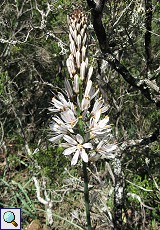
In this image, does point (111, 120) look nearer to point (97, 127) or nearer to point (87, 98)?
point (97, 127)

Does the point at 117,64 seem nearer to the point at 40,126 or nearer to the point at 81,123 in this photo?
the point at 81,123

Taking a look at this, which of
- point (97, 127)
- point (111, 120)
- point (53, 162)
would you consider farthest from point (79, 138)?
point (53, 162)

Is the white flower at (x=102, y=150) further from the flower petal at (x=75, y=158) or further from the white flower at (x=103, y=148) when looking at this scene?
the flower petal at (x=75, y=158)

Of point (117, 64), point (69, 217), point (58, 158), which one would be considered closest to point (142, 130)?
point (58, 158)

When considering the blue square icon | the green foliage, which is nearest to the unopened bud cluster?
the blue square icon

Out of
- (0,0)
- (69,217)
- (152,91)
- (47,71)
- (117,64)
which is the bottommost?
(69,217)

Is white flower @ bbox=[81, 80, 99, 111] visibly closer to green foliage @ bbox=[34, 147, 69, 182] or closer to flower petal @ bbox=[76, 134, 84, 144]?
flower petal @ bbox=[76, 134, 84, 144]

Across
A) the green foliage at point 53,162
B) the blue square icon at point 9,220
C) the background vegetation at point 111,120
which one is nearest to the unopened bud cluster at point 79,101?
the background vegetation at point 111,120

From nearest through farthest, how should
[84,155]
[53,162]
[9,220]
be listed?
[84,155]
[9,220]
[53,162]
